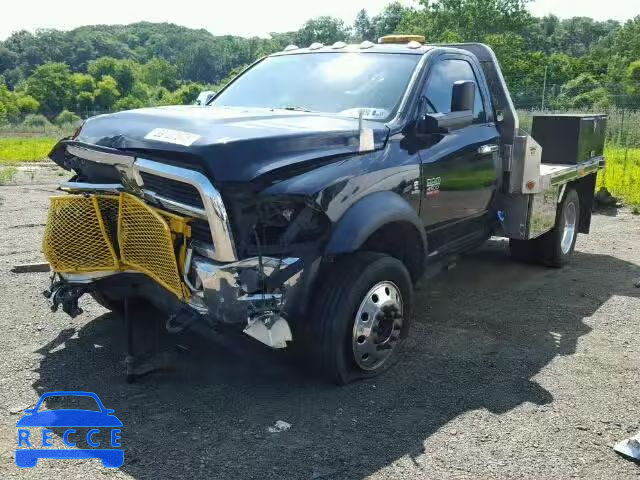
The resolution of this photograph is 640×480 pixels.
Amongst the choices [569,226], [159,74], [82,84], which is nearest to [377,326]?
[569,226]

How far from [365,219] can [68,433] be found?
80.6 inches

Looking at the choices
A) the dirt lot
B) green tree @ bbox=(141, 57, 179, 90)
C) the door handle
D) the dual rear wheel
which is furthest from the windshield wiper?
green tree @ bbox=(141, 57, 179, 90)

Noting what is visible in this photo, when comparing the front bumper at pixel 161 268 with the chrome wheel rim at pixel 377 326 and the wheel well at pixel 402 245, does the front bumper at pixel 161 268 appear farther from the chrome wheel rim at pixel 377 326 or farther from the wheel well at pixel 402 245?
the wheel well at pixel 402 245

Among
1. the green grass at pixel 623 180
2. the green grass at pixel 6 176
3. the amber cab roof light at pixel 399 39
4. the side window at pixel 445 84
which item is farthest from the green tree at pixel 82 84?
the side window at pixel 445 84

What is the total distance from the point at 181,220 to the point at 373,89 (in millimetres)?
1968

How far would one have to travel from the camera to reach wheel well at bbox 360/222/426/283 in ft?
15.0

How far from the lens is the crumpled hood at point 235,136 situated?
12.0 feet

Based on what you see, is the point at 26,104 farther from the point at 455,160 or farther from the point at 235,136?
the point at 235,136

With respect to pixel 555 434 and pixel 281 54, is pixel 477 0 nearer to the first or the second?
pixel 281 54

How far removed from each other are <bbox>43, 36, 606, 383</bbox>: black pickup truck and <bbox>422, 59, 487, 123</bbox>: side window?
0.02 m

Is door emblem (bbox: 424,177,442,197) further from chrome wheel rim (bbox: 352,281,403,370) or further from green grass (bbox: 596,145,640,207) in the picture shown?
green grass (bbox: 596,145,640,207)

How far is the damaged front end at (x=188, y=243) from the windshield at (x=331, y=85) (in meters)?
1.34

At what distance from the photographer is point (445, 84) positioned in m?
5.34

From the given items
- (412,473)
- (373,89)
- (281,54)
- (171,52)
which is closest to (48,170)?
(281,54)
